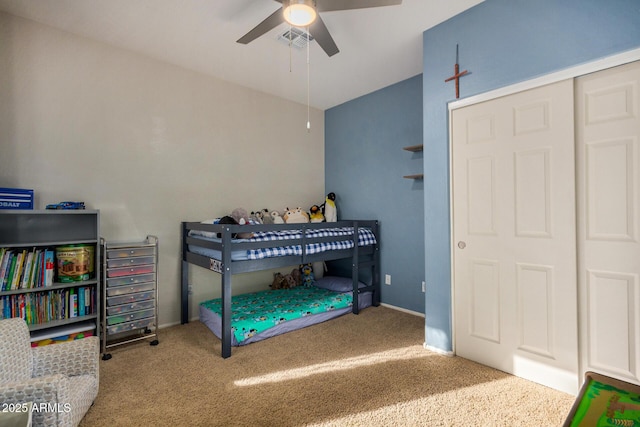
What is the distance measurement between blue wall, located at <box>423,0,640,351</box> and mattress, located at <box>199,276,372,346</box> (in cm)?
104

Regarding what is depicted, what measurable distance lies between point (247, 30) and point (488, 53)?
72.7 inches

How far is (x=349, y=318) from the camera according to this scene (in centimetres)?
321

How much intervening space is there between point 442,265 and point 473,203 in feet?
1.77

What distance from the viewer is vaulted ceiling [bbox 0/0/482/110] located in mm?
2209

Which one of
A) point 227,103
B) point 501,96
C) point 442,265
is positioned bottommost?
point 442,265

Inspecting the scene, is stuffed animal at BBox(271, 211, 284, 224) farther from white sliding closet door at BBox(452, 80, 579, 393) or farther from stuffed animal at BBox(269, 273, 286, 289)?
white sliding closet door at BBox(452, 80, 579, 393)

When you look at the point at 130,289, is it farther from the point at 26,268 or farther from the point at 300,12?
the point at 300,12

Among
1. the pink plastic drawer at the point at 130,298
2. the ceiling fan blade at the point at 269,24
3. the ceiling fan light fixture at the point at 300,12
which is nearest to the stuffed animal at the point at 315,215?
the pink plastic drawer at the point at 130,298

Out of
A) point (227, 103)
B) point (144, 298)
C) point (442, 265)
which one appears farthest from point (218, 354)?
point (227, 103)

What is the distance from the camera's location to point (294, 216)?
3797 mm

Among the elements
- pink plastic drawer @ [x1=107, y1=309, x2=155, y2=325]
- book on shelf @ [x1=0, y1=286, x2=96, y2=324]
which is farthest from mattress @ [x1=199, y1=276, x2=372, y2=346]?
book on shelf @ [x1=0, y1=286, x2=96, y2=324]

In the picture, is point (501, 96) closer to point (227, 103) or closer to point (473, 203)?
point (473, 203)

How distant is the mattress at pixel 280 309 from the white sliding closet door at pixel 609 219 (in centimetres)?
201

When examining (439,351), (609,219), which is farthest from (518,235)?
(439,351)
